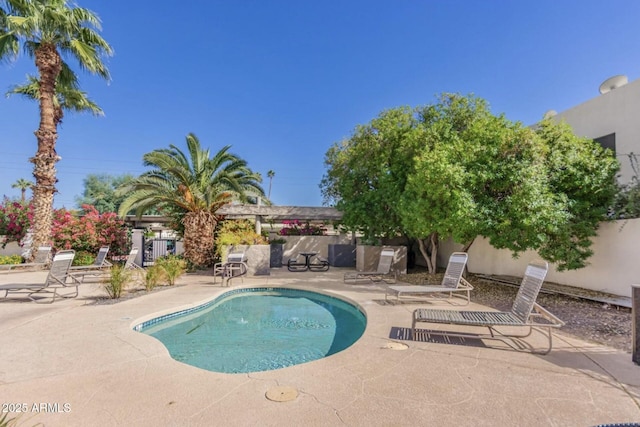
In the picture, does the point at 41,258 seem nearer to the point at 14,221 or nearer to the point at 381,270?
the point at 14,221

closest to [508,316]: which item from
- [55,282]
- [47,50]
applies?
[55,282]

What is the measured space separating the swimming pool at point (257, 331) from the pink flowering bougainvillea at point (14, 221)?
1524cm

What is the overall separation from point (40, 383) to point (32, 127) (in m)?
16.1

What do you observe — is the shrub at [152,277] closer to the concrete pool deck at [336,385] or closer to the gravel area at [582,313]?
the concrete pool deck at [336,385]

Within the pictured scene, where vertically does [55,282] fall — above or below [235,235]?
below

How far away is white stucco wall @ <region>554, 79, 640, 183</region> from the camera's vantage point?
987 cm

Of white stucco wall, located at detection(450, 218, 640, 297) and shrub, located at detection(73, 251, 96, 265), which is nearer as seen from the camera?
white stucco wall, located at detection(450, 218, 640, 297)

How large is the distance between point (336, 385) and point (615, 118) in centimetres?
1341

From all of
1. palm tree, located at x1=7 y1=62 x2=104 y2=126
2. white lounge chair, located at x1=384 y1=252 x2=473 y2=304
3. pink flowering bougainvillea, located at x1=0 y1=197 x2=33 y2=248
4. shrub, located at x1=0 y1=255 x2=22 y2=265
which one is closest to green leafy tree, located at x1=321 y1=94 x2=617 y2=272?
white lounge chair, located at x1=384 y1=252 x2=473 y2=304

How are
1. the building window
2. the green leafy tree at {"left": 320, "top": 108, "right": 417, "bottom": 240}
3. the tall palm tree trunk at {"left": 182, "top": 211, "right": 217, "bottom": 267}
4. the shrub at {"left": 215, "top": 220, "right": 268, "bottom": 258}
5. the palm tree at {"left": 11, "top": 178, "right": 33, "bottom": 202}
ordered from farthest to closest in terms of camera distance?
the palm tree at {"left": 11, "top": 178, "right": 33, "bottom": 202}
the tall palm tree trunk at {"left": 182, "top": 211, "right": 217, "bottom": 267}
the shrub at {"left": 215, "top": 220, "right": 268, "bottom": 258}
the green leafy tree at {"left": 320, "top": 108, "right": 417, "bottom": 240}
the building window

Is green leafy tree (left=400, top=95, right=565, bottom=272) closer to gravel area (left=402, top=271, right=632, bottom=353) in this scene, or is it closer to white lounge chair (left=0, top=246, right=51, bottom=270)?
gravel area (left=402, top=271, right=632, bottom=353)

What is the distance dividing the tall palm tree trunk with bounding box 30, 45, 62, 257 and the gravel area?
59.7ft

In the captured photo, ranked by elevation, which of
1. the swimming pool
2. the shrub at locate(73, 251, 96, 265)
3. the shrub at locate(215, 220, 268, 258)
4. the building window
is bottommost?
the swimming pool

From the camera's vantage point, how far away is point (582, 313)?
7.04 meters
